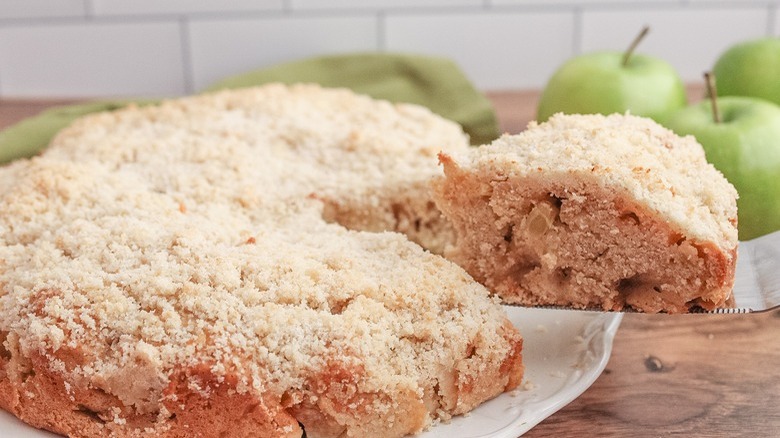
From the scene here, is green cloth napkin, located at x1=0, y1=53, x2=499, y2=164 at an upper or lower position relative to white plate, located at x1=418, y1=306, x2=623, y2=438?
upper

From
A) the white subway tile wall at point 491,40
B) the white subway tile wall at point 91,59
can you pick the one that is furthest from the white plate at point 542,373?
the white subway tile wall at point 91,59

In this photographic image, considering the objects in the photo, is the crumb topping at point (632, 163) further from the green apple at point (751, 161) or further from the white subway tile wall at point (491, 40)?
the white subway tile wall at point (491, 40)

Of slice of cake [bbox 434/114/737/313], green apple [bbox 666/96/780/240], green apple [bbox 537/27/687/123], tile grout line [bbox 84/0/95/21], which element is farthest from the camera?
tile grout line [bbox 84/0/95/21]

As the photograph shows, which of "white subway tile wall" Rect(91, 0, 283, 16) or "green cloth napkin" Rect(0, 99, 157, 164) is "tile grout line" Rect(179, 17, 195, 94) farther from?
"green cloth napkin" Rect(0, 99, 157, 164)

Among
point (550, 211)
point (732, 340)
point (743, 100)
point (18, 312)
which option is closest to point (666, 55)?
point (743, 100)

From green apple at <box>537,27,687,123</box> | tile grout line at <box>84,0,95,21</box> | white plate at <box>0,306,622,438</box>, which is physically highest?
tile grout line at <box>84,0,95,21</box>

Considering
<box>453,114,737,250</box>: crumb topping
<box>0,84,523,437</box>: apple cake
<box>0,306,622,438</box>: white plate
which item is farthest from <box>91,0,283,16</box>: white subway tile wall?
<box>0,306,622,438</box>: white plate
